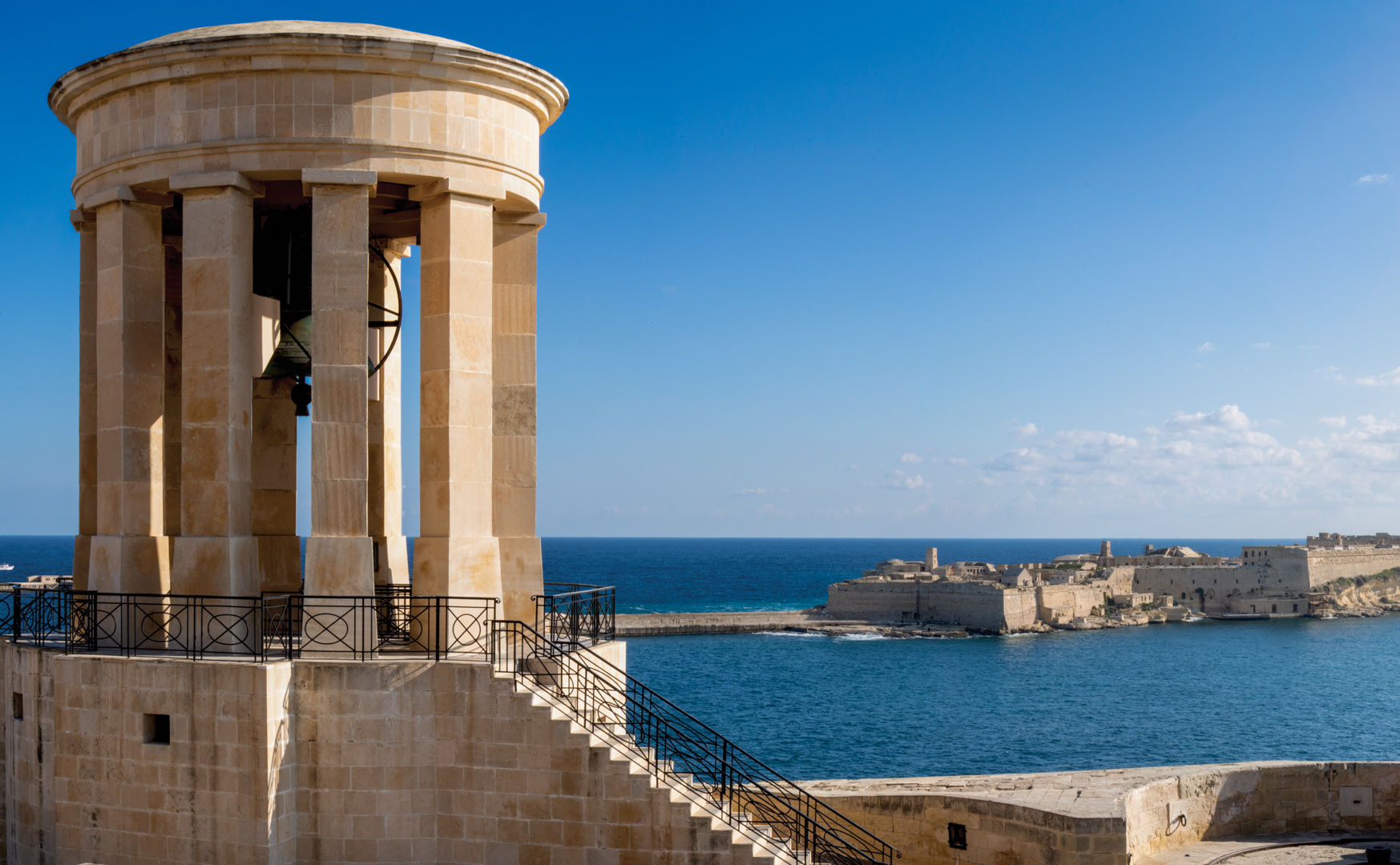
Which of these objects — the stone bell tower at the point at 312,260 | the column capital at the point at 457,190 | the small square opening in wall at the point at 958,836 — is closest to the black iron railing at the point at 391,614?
the stone bell tower at the point at 312,260

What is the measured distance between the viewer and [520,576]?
15414 millimetres

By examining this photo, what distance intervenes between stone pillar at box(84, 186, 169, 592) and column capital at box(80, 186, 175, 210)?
1 centimetres

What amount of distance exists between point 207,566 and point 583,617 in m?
4.71

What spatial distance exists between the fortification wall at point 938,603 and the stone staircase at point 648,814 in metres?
84.1

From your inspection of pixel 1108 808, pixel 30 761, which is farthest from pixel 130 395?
pixel 1108 808

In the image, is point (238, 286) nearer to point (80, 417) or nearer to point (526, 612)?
point (80, 417)

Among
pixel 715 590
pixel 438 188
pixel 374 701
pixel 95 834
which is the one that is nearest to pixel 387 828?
pixel 374 701

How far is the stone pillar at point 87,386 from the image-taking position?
15883 mm

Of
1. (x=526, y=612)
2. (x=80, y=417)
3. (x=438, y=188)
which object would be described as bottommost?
(x=526, y=612)

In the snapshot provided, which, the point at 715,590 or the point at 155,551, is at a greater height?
the point at 155,551

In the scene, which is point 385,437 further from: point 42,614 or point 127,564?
point 42,614

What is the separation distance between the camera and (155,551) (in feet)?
47.3

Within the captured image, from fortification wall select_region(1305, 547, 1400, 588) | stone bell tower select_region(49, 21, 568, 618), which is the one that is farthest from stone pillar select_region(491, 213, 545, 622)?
fortification wall select_region(1305, 547, 1400, 588)

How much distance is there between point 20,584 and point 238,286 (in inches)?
222
